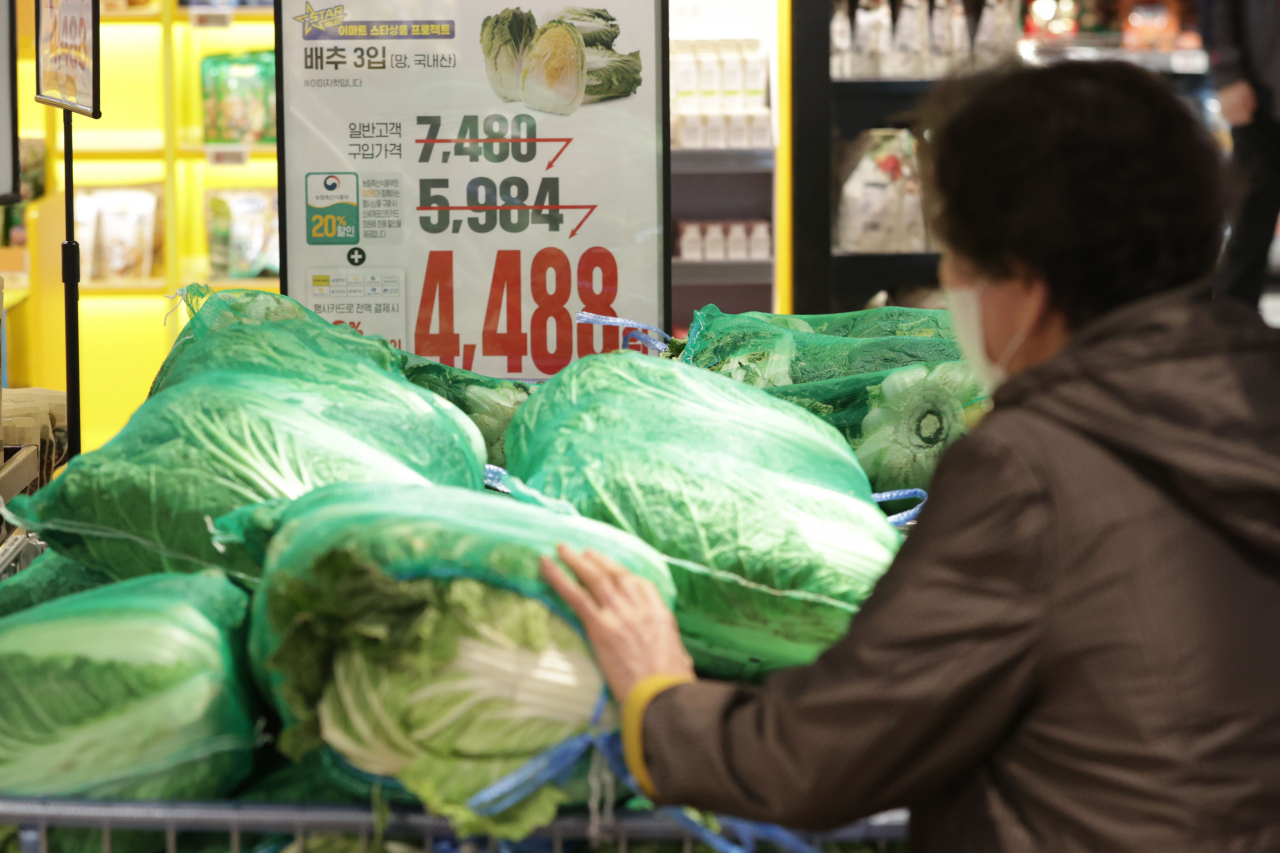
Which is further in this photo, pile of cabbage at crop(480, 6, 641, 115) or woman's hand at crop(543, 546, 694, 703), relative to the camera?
pile of cabbage at crop(480, 6, 641, 115)

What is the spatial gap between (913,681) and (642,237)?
71.7 inches

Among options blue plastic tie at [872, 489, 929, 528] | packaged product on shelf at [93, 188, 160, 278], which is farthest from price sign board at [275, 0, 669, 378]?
packaged product on shelf at [93, 188, 160, 278]

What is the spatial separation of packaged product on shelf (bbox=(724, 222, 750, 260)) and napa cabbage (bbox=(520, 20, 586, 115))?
227 centimetres

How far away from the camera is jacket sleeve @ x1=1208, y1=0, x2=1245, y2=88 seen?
3285 millimetres

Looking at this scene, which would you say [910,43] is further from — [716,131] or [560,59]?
[560,59]

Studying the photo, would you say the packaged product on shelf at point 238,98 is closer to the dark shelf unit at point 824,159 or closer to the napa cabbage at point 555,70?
the dark shelf unit at point 824,159

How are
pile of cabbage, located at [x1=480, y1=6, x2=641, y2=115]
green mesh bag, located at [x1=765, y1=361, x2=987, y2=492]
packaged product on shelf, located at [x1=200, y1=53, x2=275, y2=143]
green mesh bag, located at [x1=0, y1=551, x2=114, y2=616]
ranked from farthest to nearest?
packaged product on shelf, located at [x1=200, y1=53, x2=275, y2=143] < pile of cabbage, located at [x1=480, y1=6, x2=641, y2=115] < green mesh bag, located at [x1=765, y1=361, x2=987, y2=492] < green mesh bag, located at [x1=0, y1=551, x2=114, y2=616]

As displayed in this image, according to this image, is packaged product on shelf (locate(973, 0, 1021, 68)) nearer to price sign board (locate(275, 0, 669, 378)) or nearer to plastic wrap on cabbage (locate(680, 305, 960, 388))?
price sign board (locate(275, 0, 669, 378))

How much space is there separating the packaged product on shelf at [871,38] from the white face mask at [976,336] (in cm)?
387

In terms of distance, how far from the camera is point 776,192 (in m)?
4.73

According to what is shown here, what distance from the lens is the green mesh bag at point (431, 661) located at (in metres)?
0.94

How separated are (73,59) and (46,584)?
4.17 feet

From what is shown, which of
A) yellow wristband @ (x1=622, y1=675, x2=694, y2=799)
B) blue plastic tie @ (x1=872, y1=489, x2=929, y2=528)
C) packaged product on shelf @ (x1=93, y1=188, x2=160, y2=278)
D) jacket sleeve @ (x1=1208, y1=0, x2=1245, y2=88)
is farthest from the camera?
packaged product on shelf @ (x1=93, y1=188, x2=160, y2=278)

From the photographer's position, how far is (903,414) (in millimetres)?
1684
